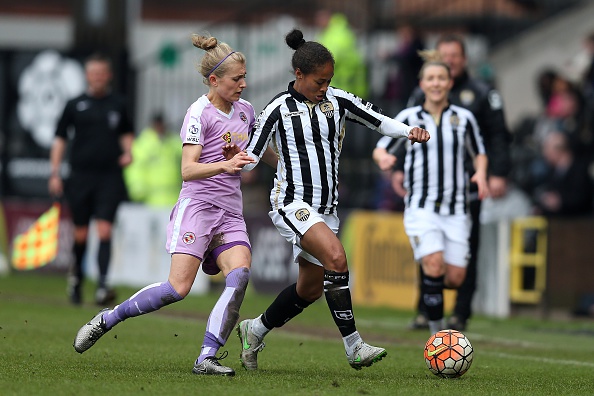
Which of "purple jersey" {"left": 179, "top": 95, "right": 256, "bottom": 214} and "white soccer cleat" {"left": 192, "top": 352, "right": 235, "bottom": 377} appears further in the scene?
"purple jersey" {"left": 179, "top": 95, "right": 256, "bottom": 214}

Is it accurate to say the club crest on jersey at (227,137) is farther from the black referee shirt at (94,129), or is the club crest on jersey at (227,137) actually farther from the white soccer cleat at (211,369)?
the black referee shirt at (94,129)

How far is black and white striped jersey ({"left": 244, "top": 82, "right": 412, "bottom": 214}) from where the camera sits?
26.4 ft

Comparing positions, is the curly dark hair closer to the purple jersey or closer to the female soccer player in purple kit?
the female soccer player in purple kit

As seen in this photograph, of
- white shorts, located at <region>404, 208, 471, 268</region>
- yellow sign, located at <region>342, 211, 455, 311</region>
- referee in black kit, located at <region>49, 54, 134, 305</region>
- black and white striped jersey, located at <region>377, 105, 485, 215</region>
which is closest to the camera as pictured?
white shorts, located at <region>404, 208, 471, 268</region>

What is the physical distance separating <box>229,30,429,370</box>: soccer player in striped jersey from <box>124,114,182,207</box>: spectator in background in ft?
42.0

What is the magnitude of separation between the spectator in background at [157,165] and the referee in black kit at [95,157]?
662cm

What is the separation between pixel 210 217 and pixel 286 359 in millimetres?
1421

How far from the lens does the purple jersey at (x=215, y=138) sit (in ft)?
26.1

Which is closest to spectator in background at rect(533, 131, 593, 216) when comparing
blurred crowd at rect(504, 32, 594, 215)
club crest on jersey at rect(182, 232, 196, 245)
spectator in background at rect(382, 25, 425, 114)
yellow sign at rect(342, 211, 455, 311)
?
blurred crowd at rect(504, 32, 594, 215)

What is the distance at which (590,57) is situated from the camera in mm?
18016

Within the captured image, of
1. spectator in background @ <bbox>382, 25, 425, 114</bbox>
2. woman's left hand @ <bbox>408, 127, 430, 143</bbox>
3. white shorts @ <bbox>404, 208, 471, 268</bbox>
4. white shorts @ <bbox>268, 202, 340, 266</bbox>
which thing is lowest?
white shorts @ <bbox>404, 208, 471, 268</bbox>

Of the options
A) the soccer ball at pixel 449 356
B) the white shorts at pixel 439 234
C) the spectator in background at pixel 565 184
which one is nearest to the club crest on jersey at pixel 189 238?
the soccer ball at pixel 449 356

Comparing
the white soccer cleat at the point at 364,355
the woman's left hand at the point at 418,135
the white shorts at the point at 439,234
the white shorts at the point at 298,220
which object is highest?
the woman's left hand at the point at 418,135

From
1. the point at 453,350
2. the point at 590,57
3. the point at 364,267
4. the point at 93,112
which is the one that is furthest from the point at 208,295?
the point at 453,350
